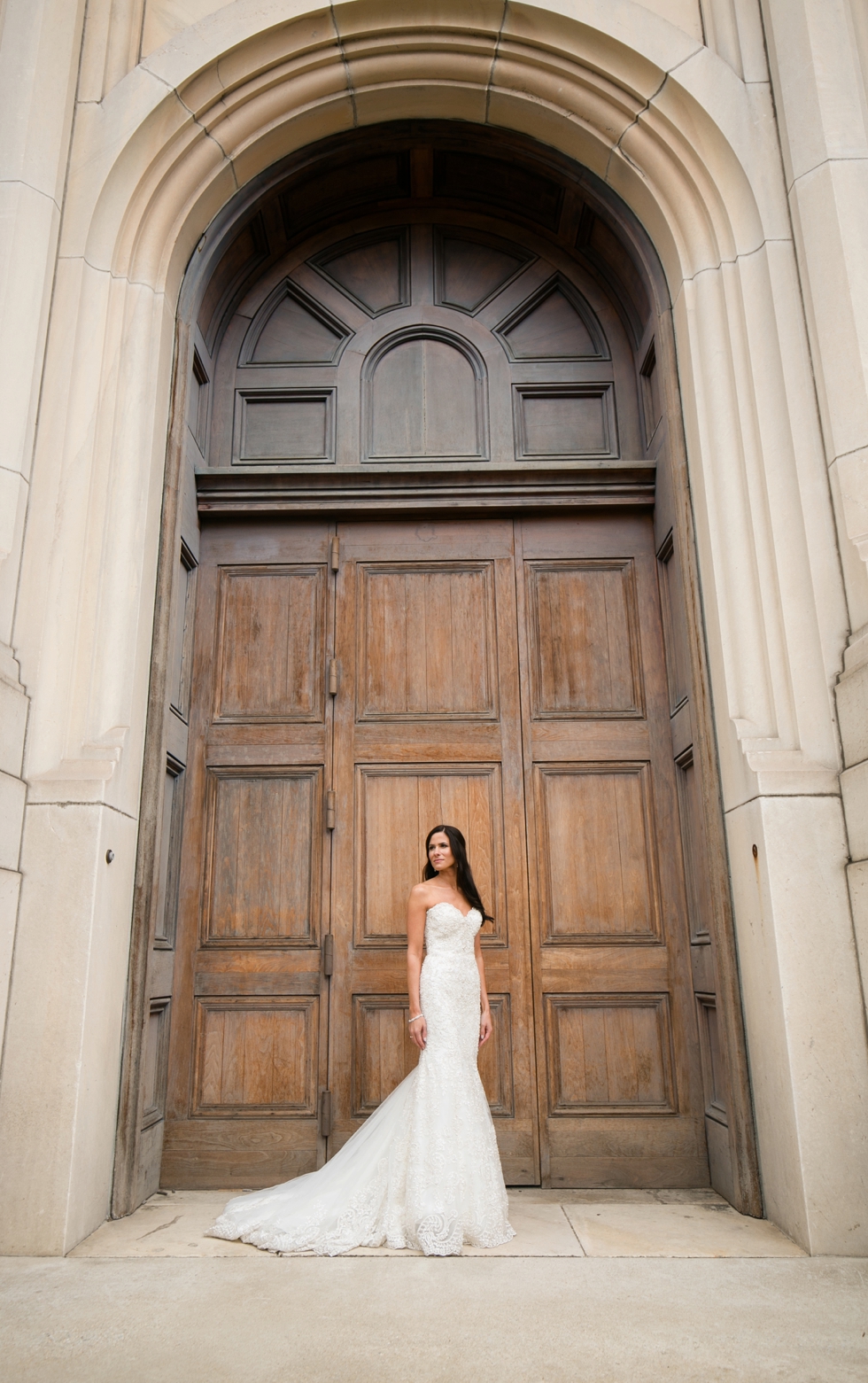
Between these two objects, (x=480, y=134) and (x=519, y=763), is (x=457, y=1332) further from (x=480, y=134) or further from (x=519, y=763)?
(x=480, y=134)

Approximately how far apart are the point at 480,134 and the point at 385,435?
1.73 m

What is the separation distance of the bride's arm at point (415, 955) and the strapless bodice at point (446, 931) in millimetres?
38

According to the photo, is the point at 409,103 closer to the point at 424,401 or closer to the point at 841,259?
the point at 424,401

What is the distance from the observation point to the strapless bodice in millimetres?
3980

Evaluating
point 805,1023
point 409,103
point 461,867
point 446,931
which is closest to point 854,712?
point 805,1023

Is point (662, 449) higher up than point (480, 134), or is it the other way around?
point (480, 134)

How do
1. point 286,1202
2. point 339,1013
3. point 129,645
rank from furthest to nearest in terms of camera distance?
point 339,1013
point 129,645
point 286,1202

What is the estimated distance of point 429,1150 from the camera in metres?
3.57

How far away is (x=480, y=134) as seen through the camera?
5055 mm

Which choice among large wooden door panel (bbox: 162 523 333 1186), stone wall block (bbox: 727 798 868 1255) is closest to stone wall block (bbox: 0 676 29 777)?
large wooden door panel (bbox: 162 523 333 1186)

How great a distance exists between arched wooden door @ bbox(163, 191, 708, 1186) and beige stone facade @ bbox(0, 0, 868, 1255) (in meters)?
0.67

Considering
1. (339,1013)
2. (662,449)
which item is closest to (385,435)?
(662,449)

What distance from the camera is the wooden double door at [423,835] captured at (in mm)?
4281

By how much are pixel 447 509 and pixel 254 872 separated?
218 cm
